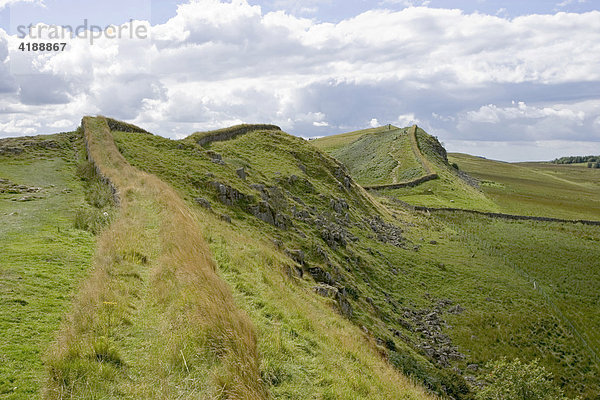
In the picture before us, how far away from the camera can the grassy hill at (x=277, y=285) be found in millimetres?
7871

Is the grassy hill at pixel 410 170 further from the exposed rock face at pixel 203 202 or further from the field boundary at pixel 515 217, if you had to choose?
the exposed rock face at pixel 203 202

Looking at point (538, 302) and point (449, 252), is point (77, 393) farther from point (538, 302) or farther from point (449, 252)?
point (449, 252)

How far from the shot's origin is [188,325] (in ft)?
28.4

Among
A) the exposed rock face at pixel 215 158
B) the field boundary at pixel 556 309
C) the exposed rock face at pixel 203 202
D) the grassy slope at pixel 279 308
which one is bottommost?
the field boundary at pixel 556 309

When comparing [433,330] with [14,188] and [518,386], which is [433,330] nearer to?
[518,386]

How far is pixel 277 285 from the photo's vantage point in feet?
51.4

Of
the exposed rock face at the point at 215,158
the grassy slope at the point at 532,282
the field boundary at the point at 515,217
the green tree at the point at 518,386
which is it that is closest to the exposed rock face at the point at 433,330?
the grassy slope at the point at 532,282

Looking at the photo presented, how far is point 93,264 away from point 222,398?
7130 mm

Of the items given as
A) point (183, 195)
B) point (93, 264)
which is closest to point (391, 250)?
point (183, 195)

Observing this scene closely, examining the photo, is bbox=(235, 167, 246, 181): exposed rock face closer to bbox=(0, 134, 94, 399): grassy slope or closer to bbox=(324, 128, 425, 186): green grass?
bbox=(0, 134, 94, 399): grassy slope

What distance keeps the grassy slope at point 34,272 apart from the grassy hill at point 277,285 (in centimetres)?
10

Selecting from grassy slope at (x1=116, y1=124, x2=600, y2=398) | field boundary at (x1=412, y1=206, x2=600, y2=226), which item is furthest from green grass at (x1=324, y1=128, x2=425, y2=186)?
grassy slope at (x1=116, y1=124, x2=600, y2=398)

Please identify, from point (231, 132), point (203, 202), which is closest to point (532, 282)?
point (203, 202)

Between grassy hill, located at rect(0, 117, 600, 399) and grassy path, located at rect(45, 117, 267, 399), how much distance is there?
0.04m
